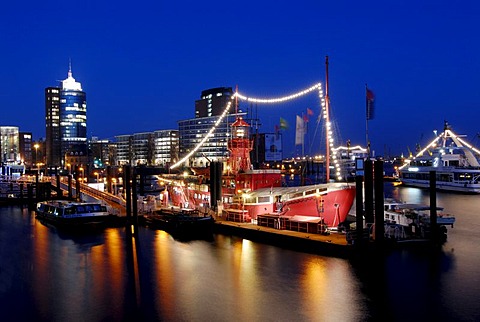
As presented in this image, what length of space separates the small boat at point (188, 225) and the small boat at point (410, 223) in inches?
568

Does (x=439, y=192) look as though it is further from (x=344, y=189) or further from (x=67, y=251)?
(x=67, y=251)

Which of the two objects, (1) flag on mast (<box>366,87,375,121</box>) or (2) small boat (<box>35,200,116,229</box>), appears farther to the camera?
(2) small boat (<box>35,200,116,229</box>)

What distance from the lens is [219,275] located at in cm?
2756

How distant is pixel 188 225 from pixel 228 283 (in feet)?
47.3

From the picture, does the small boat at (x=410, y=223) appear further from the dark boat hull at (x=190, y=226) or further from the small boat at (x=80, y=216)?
the small boat at (x=80, y=216)

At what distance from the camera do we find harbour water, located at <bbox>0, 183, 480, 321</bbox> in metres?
21.2

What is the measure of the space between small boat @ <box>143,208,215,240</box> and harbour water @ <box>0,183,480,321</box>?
7.95 ft

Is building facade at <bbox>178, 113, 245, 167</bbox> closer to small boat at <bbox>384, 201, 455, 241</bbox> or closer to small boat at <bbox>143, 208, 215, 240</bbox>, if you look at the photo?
small boat at <bbox>143, 208, 215, 240</bbox>

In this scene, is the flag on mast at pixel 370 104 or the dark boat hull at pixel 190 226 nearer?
the flag on mast at pixel 370 104

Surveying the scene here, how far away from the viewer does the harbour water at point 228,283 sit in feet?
69.6

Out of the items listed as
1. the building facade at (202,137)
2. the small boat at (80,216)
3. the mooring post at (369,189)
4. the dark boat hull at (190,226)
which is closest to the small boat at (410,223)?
the mooring post at (369,189)

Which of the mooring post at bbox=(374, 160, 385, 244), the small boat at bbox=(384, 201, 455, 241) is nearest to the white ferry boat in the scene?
the small boat at bbox=(384, 201, 455, 241)

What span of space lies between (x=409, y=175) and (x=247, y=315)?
Result: 103 m

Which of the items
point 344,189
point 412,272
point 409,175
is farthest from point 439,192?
point 412,272
